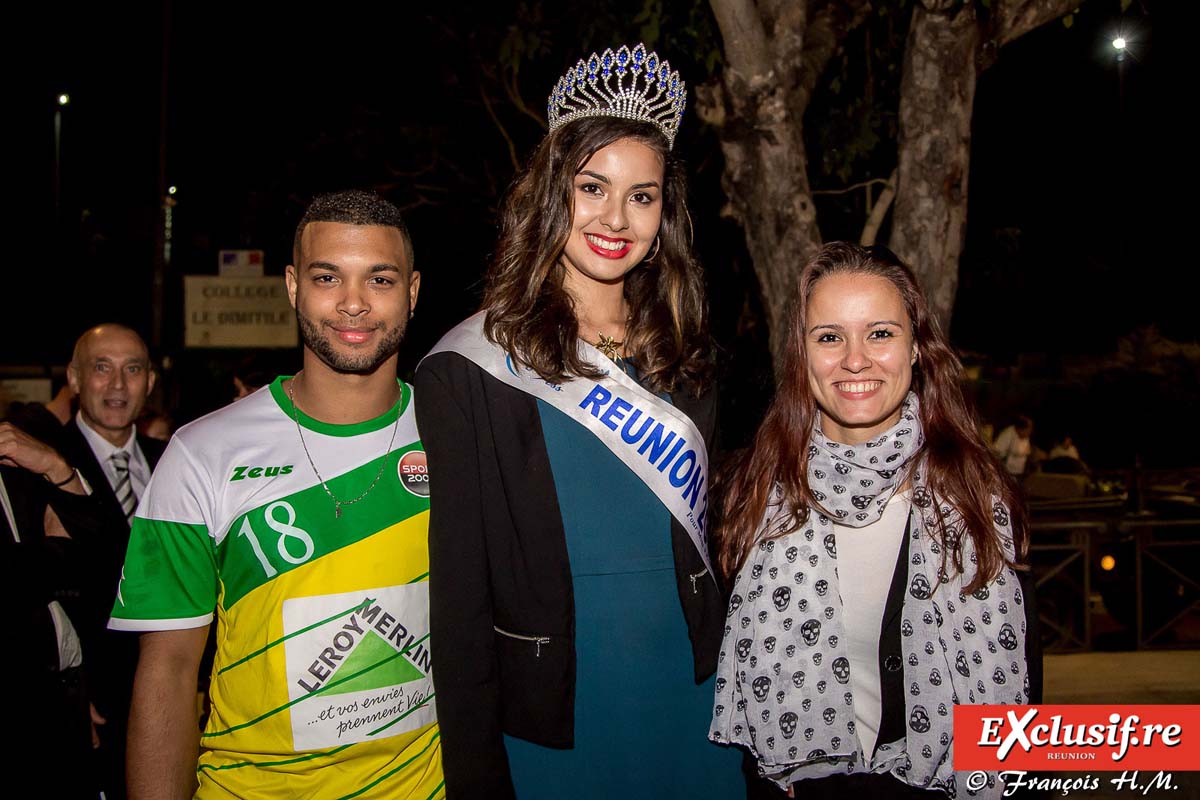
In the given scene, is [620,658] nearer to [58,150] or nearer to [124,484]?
[124,484]

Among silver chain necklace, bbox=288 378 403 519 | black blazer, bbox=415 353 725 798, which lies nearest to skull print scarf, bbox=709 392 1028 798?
black blazer, bbox=415 353 725 798

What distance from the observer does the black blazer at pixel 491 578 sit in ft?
6.65

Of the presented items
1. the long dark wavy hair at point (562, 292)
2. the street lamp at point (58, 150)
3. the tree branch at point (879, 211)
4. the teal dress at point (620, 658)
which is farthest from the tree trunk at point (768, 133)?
the street lamp at point (58, 150)

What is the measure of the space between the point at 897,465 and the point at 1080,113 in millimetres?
15616

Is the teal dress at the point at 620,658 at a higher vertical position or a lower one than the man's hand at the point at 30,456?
lower

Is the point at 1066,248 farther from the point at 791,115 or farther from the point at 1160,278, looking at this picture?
the point at 791,115

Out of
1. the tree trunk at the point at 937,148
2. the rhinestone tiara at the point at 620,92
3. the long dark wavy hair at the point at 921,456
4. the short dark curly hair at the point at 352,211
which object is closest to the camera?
the long dark wavy hair at the point at 921,456

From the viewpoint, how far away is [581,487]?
2.28 metres

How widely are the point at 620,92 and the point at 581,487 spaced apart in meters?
1.05

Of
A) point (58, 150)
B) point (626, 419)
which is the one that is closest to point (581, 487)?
point (626, 419)

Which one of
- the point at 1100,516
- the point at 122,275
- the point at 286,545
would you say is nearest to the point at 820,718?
the point at 286,545

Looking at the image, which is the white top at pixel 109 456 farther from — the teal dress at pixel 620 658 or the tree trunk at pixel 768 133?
the tree trunk at pixel 768 133

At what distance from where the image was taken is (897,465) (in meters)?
2.36

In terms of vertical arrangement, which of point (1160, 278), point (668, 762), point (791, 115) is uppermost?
point (1160, 278)
